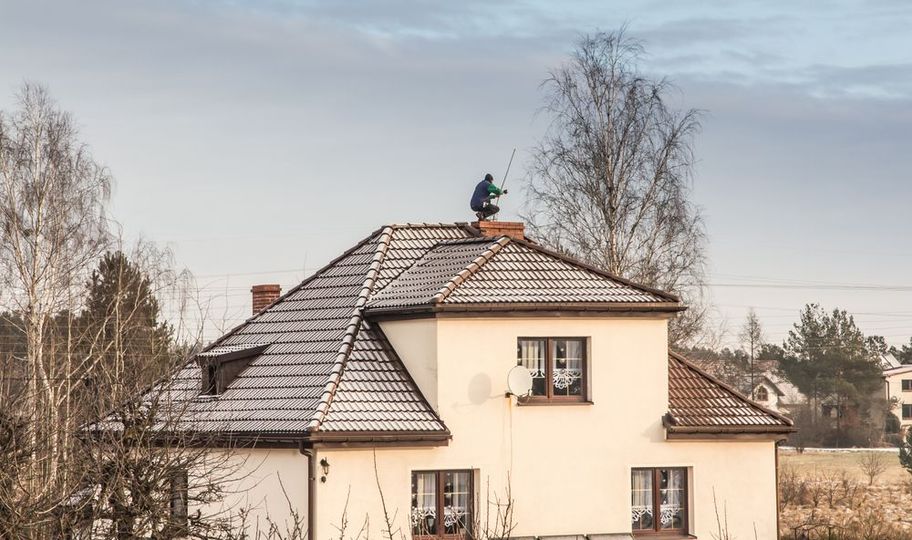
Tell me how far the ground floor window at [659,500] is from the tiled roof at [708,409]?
0.90 m

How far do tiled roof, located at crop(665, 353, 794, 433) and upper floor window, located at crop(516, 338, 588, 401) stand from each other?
1.82 meters

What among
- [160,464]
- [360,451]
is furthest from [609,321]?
[160,464]

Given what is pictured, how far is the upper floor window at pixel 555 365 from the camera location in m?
25.5

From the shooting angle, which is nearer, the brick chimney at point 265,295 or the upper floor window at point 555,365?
the upper floor window at point 555,365

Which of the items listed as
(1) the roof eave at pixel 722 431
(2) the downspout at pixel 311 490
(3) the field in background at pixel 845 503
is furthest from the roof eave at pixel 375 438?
(3) the field in background at pixel 845 503

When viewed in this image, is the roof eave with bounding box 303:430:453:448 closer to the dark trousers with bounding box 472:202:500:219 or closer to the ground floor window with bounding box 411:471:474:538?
the ground floor window with bounding box 411:471:474:538

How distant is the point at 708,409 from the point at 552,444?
3.51 m

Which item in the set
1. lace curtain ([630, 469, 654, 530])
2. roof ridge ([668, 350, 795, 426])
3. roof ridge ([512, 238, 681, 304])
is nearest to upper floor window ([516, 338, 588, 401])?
roof ridge ([512, 238, 681, 304])

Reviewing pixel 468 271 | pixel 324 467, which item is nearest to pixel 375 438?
pixel 324 467

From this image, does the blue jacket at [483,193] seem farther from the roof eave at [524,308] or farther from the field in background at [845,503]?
the field in background at [845,503]

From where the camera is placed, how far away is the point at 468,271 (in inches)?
1014

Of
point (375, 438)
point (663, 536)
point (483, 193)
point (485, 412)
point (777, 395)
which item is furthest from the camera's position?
point (777, 395)

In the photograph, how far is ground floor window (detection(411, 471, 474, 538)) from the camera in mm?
24344

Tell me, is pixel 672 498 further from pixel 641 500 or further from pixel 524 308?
pixel 524 308
